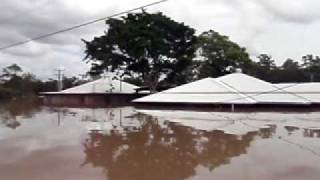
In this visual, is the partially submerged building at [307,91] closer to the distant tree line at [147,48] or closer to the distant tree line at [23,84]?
the distant tree line at [147,48]

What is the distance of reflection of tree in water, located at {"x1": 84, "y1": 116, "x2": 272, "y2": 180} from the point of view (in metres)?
8.34

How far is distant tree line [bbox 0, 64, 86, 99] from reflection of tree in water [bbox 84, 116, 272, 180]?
40.5 meters

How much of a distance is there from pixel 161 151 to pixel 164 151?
0.22 ft

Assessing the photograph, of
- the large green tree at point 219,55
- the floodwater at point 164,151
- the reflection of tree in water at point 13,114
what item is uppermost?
the large green tree at point 219,55

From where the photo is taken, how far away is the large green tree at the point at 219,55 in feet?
122

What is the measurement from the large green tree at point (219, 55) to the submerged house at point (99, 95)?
607 centimetres

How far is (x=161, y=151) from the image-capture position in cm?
1070

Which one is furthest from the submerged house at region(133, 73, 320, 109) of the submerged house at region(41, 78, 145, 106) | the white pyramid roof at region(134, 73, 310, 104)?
the submerged house at region(41, 78, 145, 106)

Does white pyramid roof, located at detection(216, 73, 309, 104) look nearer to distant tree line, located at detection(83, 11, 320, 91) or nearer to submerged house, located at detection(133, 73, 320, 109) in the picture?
submerged house, located at detection(133, 73, 320, 109)

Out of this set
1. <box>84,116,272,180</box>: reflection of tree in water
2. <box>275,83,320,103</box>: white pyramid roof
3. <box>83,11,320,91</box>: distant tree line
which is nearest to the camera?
<box>84,116,272,180</box>: reflection of tree in water

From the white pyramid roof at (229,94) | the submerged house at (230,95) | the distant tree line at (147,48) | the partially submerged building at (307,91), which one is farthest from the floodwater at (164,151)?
the distant tree line at (147,48)

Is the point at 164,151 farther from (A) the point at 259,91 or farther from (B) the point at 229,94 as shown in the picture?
(A) the point at 259,91

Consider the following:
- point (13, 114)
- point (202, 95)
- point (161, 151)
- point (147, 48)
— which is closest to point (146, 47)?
point (147, 48)

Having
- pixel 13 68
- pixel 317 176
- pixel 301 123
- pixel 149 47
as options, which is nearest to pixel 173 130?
pixel 301 123
